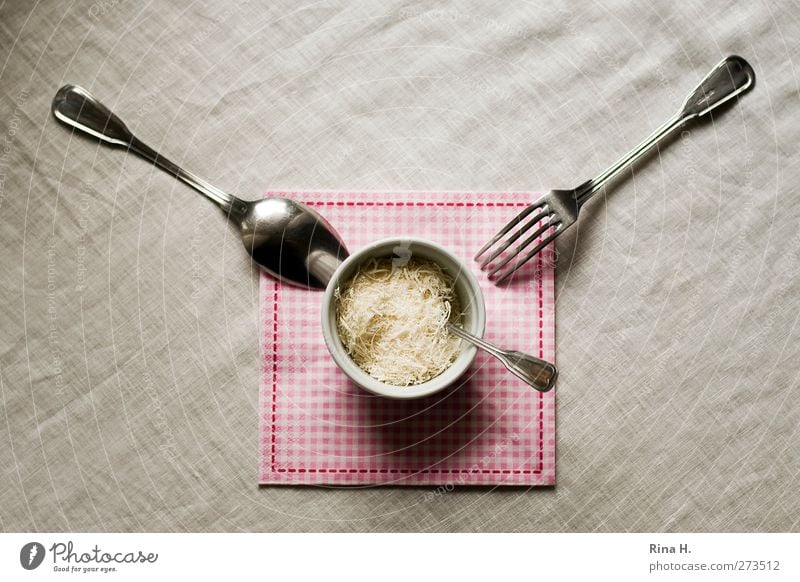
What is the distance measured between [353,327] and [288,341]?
0.09 m

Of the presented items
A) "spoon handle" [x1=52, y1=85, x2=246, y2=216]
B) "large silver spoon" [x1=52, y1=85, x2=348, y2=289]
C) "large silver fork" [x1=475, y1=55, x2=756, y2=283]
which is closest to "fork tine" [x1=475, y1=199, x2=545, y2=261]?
"large silver fork" [x1=475, y1=55, x2=756, y2=283]

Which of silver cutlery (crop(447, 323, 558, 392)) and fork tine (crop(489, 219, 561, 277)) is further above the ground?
fork tine (crop(489, 219, 561, 277))

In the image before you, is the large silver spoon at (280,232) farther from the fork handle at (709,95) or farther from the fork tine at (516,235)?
the fork handle at (709,95)

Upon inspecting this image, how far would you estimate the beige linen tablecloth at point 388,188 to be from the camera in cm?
85

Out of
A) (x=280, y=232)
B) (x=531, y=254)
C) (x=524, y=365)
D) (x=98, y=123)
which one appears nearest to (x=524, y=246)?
(x=531, y=254)

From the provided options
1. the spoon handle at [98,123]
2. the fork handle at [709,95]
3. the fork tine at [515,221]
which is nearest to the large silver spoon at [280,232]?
the spoon handle at [98,123]

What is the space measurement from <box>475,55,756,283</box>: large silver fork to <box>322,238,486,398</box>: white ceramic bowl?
0.07 metres

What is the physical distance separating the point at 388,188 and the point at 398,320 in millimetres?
153

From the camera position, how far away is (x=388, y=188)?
86 centimetres

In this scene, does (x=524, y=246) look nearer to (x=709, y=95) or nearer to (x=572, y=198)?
(x=572, y=198)

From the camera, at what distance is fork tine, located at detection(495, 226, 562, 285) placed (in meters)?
0.82

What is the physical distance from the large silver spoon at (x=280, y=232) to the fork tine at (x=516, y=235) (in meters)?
0.15

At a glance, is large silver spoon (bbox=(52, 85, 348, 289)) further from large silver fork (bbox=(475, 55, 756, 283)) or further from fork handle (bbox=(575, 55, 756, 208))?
fork handle (bbox=(575, 55, 756, 208))
